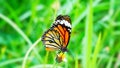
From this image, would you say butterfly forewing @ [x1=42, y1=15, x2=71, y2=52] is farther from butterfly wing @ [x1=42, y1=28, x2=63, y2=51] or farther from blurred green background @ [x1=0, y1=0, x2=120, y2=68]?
blurred green background @ [x1=0, y1=0, x2=120, y2=68]

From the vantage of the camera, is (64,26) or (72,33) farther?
(72,33)

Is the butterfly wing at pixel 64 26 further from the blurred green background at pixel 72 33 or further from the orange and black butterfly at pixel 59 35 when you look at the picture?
the blurred green background at pixel 72 33

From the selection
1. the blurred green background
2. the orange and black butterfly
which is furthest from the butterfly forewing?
the blurred green background

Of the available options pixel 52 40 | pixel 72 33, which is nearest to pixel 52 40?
pixel 52 40

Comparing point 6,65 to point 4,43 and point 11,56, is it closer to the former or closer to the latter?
point 11,56

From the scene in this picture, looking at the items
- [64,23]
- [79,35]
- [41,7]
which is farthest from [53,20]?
[41,7]

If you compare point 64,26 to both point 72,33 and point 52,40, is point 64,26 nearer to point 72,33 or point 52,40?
point 52,40

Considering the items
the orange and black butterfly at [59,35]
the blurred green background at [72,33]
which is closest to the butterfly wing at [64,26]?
the orange and black butterfly at [59,35]

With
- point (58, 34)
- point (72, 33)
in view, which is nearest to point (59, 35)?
point (58, 34)
